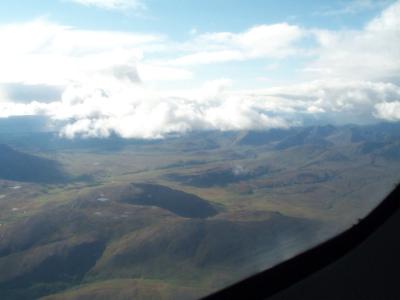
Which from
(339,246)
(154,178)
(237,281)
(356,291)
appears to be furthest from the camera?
(154,178)

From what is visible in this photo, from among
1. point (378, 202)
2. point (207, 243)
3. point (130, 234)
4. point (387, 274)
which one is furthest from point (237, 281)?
point (130, 234)

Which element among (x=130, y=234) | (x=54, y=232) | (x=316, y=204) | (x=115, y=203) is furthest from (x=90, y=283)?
(x=316, y=204)

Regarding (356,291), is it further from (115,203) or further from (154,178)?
(154,178)

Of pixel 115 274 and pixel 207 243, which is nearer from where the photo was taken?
pixel 115 274

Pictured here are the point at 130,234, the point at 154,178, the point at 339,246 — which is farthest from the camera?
the point at 154,178

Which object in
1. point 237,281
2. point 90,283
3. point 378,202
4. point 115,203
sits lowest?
point 90,283

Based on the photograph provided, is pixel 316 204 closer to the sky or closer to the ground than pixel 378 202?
closer to the ground

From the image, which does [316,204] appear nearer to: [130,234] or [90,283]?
[130,234]

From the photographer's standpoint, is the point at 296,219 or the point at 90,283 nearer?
the point at 90,283

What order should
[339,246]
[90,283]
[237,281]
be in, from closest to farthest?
[237,281], [339,246], [90,283]
